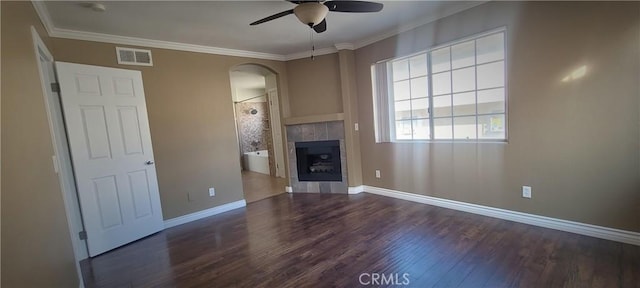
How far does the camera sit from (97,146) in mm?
2912

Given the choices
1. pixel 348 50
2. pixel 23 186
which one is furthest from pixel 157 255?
pixel 348 50

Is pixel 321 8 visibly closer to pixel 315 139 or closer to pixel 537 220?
pixel 315 139

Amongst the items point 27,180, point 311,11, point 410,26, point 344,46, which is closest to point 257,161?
point 344,46

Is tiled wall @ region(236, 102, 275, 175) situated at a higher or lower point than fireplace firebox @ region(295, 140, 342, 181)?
higher

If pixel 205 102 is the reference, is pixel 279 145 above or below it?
below

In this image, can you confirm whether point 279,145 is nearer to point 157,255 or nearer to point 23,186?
point 157,255

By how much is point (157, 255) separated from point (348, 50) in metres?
3.65

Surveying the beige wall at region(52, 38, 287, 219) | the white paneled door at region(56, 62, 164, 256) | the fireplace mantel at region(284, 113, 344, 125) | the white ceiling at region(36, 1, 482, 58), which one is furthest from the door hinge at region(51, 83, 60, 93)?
the fireplace mantel at region(284, 113, 344, 125)

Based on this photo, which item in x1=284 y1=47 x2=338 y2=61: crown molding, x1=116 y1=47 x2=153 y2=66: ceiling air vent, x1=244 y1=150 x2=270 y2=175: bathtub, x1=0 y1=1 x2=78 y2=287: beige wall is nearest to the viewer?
x1=0 y1=1 x2=78 y2=287: beige wall

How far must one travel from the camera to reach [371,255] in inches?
96.8

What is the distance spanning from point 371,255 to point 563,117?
7.04 feet

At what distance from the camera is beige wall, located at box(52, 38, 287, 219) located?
3.50m

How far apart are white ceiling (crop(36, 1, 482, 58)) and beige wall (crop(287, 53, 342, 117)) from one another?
53 centimetres

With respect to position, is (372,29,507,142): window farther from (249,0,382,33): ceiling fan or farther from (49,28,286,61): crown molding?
(49,28,286,61): crown molding
